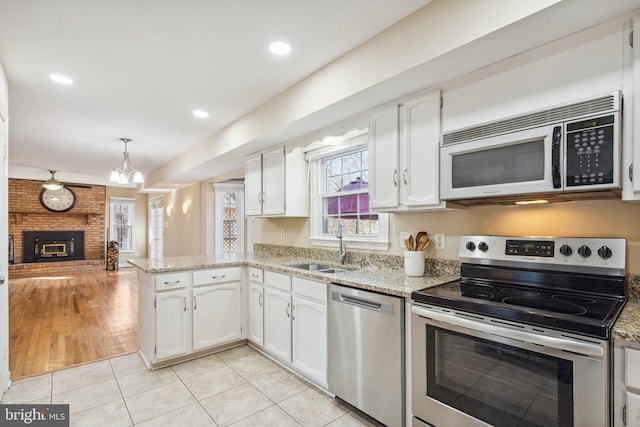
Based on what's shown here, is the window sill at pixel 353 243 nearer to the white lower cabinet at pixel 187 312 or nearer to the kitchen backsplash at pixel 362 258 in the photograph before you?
the kitchen backsplash at pixel 362 258

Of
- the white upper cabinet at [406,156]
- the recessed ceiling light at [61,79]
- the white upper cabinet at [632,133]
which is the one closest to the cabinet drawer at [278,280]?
the white upper cabinet at [406,156]

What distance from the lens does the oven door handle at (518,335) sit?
3.95 feet

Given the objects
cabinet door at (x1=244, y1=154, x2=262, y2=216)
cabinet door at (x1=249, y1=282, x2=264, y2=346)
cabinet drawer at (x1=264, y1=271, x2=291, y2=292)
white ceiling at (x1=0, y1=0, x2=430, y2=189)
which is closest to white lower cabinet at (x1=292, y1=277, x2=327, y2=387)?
cabinet drawer at (x1=264, y1=271, x2=291, y2=292)

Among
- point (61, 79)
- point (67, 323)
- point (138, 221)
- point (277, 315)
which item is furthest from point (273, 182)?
point (138, 221)

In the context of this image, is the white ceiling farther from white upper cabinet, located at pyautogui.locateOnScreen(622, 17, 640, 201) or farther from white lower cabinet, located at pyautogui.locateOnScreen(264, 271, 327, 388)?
white lower cabinet, located at pyautogui.locateOnScreen(264, 271, 327, 388)

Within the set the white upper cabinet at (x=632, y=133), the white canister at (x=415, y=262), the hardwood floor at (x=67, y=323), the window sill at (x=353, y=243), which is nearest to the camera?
the white upper cabinet at (x=632, y=133)

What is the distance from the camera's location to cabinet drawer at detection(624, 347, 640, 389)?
1.15 metres

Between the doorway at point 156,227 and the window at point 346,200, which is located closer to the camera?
the window at point 346,200

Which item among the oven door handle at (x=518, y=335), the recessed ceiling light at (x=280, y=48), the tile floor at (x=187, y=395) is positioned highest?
the recessed ceiling light at (x=280, y=48)

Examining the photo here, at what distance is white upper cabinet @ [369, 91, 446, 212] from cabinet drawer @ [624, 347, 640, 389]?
107cm

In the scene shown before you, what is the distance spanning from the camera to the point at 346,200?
3287 millimetres

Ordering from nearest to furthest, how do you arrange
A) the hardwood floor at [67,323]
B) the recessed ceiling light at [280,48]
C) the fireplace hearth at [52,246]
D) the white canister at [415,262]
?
the recessed ceiling light at [280,48]
the white canister at [415,262]
the hardwood floor at [67,323]
the fireplace hearth at [52,246]

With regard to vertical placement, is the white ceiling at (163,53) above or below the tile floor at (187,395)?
above

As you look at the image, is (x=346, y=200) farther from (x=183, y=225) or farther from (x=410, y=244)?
Result: (x=183, y=225)
